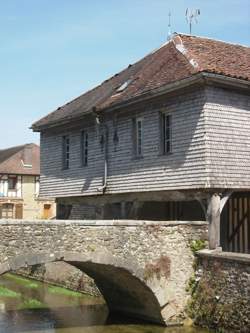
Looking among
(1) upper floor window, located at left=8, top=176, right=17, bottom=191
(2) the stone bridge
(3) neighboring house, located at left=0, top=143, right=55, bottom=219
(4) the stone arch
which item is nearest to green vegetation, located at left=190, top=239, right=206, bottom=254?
(2) the stone bridge

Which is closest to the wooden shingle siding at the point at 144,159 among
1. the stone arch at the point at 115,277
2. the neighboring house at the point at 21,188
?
the stone arch at the point at 115,277

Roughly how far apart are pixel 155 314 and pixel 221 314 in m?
2.35

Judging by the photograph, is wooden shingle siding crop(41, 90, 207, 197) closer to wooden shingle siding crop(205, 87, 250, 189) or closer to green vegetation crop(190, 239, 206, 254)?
wooden shingle siding crop(205, 87, 250, 189)

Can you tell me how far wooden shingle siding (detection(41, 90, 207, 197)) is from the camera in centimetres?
1588

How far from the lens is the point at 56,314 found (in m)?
18.0

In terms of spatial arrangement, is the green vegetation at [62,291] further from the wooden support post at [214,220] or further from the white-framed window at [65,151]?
the wooden support post at [214,220]

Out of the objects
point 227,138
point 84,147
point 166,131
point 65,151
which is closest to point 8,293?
point 65,151

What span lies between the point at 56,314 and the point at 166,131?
6.64 m

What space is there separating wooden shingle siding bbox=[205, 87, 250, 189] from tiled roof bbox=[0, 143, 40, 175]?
30698 mm

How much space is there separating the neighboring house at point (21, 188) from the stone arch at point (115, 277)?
2716cm

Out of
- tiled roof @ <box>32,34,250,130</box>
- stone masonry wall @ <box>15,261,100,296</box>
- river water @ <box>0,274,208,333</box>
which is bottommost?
river water @ <box>0,274,208,333</box>

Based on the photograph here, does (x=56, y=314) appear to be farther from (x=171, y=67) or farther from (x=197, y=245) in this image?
(x=171, y=67)

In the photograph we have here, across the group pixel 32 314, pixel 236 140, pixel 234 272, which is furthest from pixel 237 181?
pixel 32 314

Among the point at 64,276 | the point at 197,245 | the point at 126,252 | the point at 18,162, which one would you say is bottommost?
the point at 64,276
